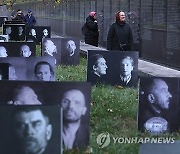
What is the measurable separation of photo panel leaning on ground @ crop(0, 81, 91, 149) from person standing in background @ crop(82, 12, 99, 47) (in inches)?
487

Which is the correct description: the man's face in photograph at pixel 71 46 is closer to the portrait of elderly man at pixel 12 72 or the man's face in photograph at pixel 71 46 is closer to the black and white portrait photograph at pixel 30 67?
the black and white portrait photograph at pixel 30 67

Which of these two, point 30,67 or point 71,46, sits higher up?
point 30,67

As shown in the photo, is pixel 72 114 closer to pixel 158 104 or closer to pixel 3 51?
pixel 158 104

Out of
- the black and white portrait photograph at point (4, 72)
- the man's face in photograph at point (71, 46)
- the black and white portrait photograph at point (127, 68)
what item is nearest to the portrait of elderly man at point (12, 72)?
the black and white portrait photograph at point (4, 72)

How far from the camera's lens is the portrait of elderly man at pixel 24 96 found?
20.4 feet

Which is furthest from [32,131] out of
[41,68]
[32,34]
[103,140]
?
[32,34]

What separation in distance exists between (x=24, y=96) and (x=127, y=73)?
4651 mm

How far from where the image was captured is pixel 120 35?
12.9 meters

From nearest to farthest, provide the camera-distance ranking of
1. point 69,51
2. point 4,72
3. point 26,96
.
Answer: point 26,96, point 4,72, point 69,51

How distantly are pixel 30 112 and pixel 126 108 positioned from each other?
11.3ft

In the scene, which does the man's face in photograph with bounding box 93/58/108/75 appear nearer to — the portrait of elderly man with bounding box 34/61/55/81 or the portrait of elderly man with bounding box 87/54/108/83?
the portrait of elderly man with bounding box 87/54/108/83

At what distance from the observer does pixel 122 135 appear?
720 cm

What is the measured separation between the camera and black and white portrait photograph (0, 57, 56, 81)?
845 cm

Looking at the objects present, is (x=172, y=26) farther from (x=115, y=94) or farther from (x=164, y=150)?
(x=164, y=150)
